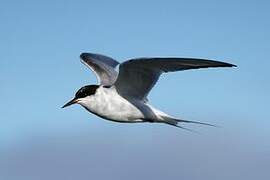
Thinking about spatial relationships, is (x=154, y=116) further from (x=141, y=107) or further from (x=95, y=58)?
(x=95, y=58)

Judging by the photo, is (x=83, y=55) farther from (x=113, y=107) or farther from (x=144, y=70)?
(x=144, y=70)

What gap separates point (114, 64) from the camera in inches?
593

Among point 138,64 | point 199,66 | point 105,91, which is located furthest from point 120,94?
point 199,66

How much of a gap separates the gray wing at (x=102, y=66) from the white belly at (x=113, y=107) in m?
1.20

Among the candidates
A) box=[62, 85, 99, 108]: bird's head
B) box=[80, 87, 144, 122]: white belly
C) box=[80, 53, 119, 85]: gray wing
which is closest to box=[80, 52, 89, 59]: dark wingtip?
box=[80, 53, 119, 85]: gray wing

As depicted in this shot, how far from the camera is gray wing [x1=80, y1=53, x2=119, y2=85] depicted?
43.8 feet

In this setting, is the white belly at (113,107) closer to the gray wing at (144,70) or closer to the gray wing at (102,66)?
the gray wing at (144,70)

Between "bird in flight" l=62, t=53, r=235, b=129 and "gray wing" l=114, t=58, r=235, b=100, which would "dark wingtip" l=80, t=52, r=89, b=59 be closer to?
"bird in flight" l=62, t=53, r=235, b=129

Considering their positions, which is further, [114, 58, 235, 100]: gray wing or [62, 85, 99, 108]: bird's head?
[62, 85, 99, 108]: bird's head

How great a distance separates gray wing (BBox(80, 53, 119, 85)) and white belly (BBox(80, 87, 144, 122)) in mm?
1203

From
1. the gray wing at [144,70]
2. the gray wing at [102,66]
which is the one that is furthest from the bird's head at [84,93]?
the gray wing at [102,66]

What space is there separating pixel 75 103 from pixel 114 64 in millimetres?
3095

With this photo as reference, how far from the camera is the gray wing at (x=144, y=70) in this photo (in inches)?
→ 388

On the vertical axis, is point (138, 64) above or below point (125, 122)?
above
